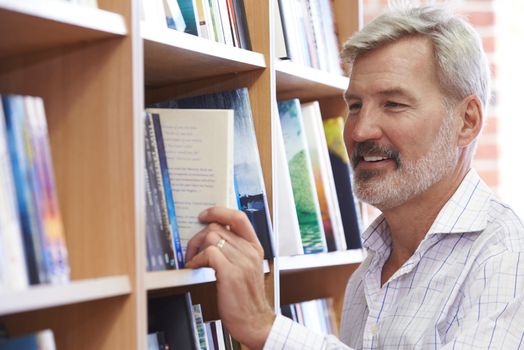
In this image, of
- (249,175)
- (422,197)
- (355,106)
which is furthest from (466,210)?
(249,175)

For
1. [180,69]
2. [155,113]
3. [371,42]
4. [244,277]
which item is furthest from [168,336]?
[371,42]

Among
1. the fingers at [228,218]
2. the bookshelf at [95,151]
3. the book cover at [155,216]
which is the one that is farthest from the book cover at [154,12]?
the fingers at [228,218]

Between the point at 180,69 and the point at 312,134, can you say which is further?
the point at 312,134

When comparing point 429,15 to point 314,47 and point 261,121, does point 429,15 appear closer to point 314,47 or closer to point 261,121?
point 314,47

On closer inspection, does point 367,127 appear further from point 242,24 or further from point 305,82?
point 242,24

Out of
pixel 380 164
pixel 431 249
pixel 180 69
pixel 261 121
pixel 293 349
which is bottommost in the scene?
pixel 293 349

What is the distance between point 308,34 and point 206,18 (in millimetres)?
482

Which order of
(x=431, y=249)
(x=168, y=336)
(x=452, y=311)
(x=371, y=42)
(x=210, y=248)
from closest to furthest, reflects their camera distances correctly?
(x=210, y=248) → (x=168, y=336) → (x=452, y=311) → (x=431, y=249) → (x=371, y=42)

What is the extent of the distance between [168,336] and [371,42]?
0.84 meters

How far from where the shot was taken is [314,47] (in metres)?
1.95

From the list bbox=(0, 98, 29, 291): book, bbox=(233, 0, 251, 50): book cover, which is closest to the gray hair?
bbox=(233, 0, 251, 50): book cover

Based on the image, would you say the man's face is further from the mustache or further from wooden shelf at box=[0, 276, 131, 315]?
wooden shelf at box=[0, 276, 131, 315]

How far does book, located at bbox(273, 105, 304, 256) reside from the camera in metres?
1.67

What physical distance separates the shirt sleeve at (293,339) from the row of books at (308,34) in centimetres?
65
